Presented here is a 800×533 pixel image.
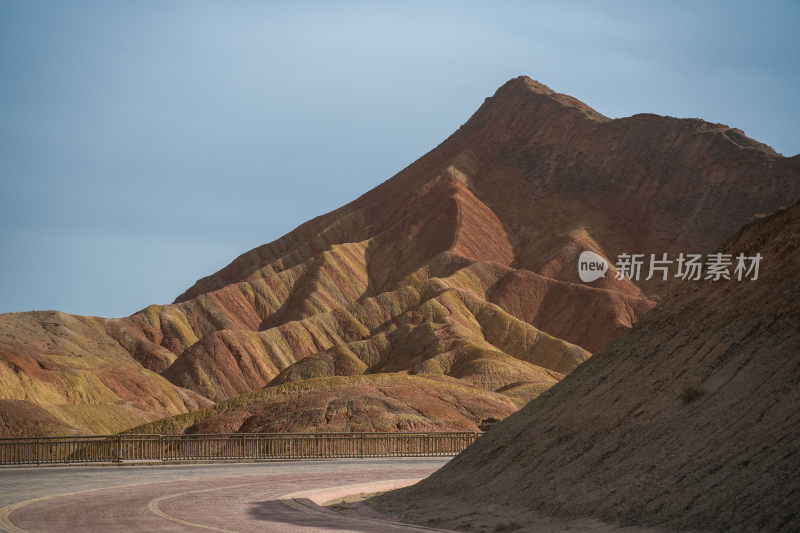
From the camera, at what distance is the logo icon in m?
126

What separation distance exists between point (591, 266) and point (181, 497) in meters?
109

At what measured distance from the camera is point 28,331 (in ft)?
322

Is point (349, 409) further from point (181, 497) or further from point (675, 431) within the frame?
point (675, 431)

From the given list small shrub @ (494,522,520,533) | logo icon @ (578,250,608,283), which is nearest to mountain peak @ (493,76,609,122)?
logo icon @ (578,250,608,283)

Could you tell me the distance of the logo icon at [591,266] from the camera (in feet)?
413

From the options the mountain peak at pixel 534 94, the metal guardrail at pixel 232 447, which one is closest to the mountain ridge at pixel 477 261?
the mountain peak at pixel 534 94

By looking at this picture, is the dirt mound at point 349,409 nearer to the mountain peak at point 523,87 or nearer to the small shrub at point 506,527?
the small shrub at point 506,527

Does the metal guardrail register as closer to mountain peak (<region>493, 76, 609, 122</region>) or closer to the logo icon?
A: the logo icon

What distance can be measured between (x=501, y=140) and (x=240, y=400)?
10144cm

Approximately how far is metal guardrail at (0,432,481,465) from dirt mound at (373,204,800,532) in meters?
22.9

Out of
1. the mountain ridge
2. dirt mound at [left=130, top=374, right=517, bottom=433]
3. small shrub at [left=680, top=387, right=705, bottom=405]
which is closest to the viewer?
small shrub at [left=680, top=387, right=705, bottom=405]

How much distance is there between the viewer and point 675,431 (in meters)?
15.4

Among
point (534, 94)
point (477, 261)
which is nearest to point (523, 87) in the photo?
point (534, 94)

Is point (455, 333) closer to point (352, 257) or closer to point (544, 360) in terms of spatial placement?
point (544, 360)
